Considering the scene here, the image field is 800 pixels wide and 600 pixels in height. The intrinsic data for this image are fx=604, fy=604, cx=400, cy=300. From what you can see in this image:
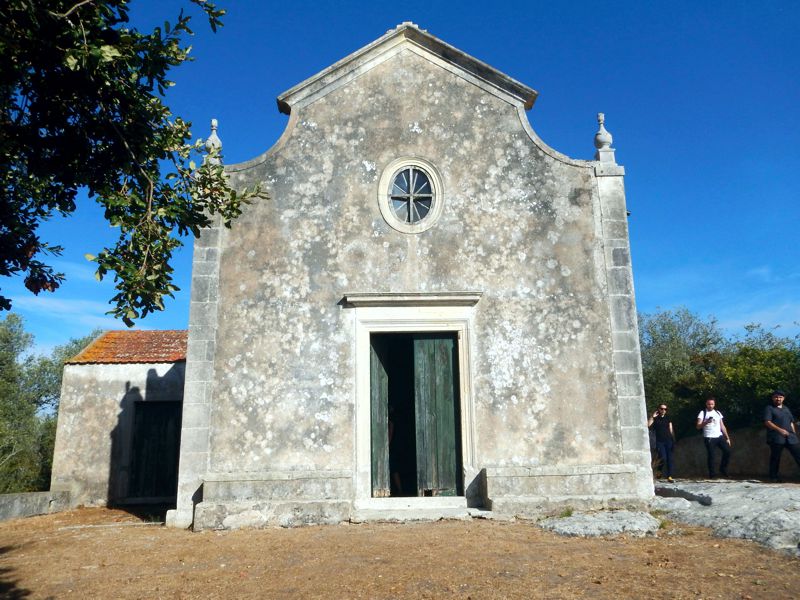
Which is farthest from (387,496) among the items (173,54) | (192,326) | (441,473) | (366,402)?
(173,54)

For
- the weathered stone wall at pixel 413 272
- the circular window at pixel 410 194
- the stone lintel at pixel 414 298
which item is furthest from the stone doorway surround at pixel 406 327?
the circular window at pixel 410 194

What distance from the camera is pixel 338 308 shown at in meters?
9.25

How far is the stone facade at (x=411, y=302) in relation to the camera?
342 inches

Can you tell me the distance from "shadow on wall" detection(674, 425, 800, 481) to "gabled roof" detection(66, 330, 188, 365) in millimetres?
12050

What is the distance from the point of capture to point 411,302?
9281mm

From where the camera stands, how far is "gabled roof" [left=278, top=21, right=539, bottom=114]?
9.91m

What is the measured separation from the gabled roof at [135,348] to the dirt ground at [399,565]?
579 centimetres

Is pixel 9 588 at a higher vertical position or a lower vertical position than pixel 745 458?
lower

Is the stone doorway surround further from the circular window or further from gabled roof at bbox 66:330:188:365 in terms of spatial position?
gabled roof at bbox 66:330:188:365

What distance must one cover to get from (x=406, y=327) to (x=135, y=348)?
25.7 feet

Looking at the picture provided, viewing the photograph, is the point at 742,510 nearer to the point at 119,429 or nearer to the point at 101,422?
the point at 119,429

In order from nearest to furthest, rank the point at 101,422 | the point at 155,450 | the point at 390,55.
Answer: the point at 390,55 < the point at 101,422 < the point at 155,450

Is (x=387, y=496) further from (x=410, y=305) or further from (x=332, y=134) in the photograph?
(x=332, y=134)

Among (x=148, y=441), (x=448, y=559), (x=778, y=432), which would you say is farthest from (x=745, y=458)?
(x=148, y=441)
